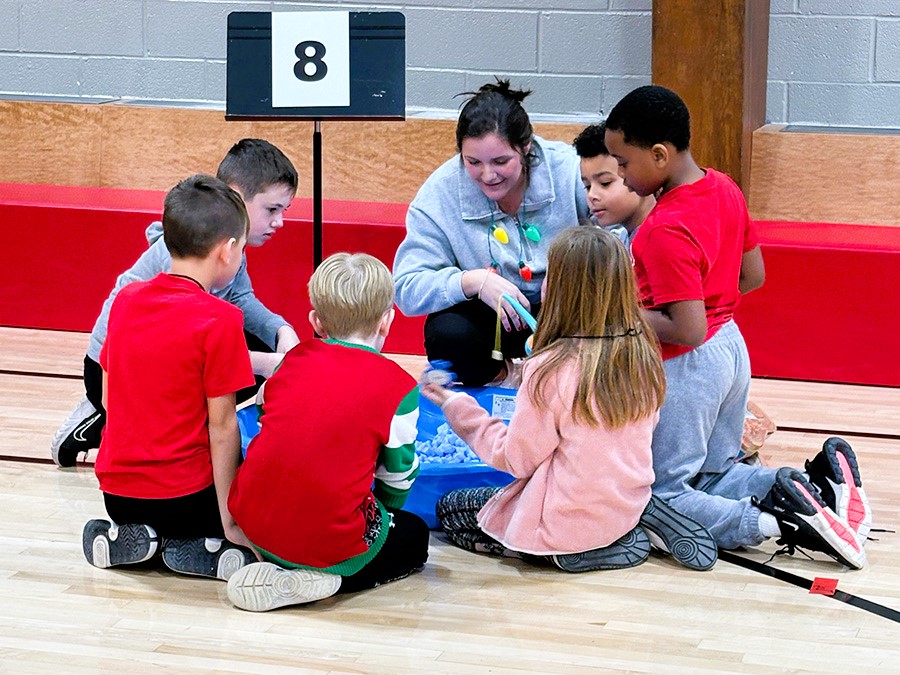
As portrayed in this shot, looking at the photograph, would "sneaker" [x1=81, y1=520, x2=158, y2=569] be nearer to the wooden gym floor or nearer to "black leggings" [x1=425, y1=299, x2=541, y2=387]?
the wooden gym floor

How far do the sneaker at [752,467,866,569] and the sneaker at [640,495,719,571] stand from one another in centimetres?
13

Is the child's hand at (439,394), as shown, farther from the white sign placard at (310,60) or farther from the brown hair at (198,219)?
the white sign placard at (310,60)

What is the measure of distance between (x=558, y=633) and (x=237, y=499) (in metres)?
0.56

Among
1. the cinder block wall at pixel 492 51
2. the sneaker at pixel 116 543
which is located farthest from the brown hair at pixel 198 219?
the cinder block wall at pixel 492 51

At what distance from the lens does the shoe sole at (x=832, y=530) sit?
7.67 ft

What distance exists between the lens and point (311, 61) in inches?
113

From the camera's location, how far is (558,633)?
2088mm

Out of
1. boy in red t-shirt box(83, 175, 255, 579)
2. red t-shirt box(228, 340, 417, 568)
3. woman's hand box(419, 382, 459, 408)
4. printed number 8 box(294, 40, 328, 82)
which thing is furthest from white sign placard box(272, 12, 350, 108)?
red t-shirt box(228, 340, 417, 568)

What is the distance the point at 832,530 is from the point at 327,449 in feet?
2.99

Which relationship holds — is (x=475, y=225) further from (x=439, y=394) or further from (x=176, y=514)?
(x=176, y=514)

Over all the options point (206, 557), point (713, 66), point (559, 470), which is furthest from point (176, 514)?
point (713, 66)

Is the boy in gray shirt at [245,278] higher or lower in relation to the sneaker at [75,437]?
higher

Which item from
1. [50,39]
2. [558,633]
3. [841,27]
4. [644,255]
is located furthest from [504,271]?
[50,39]

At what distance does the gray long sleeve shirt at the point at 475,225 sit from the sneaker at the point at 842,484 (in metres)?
0.73
